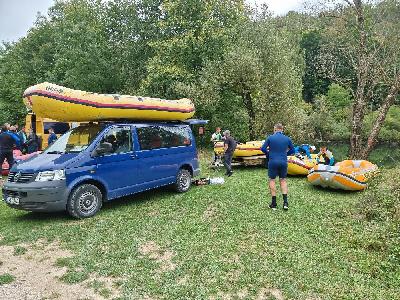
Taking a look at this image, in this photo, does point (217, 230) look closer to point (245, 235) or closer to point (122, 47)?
point (245, 235)

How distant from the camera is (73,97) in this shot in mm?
8523

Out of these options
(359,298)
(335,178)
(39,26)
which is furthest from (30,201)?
(39,26)

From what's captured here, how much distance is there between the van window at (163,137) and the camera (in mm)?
9641

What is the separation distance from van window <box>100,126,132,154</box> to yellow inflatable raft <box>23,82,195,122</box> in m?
0.34

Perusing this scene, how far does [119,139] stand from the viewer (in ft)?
29.8

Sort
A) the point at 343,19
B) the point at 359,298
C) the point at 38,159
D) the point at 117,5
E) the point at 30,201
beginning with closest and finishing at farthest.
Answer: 1. the point at 359,298
2. the point at 30,201
3. the point at 38,159
4. the point at 343,19
5. the point at 117,5

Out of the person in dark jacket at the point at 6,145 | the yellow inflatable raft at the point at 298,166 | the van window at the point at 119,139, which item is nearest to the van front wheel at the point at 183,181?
the van window at the point at 119,139

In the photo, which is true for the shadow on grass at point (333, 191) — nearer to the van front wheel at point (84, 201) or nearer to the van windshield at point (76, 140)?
the van front wheel at point (84, 201)

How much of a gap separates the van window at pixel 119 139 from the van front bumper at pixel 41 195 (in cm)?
152

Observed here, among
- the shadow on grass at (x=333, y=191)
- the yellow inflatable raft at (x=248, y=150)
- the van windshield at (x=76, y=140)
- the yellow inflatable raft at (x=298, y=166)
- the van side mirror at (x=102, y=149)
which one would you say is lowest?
the shadow on grass at (x=333, y=191)

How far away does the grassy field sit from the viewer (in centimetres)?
514

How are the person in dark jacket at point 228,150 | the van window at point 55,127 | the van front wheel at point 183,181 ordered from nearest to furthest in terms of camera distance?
1. the van front wheel at point 183,181
2. the person in dark jacket at point 228,150
3. the van window at point 55,127

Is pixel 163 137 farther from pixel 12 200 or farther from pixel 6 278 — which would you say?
pixel 6 278

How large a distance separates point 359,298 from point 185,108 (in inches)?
288
